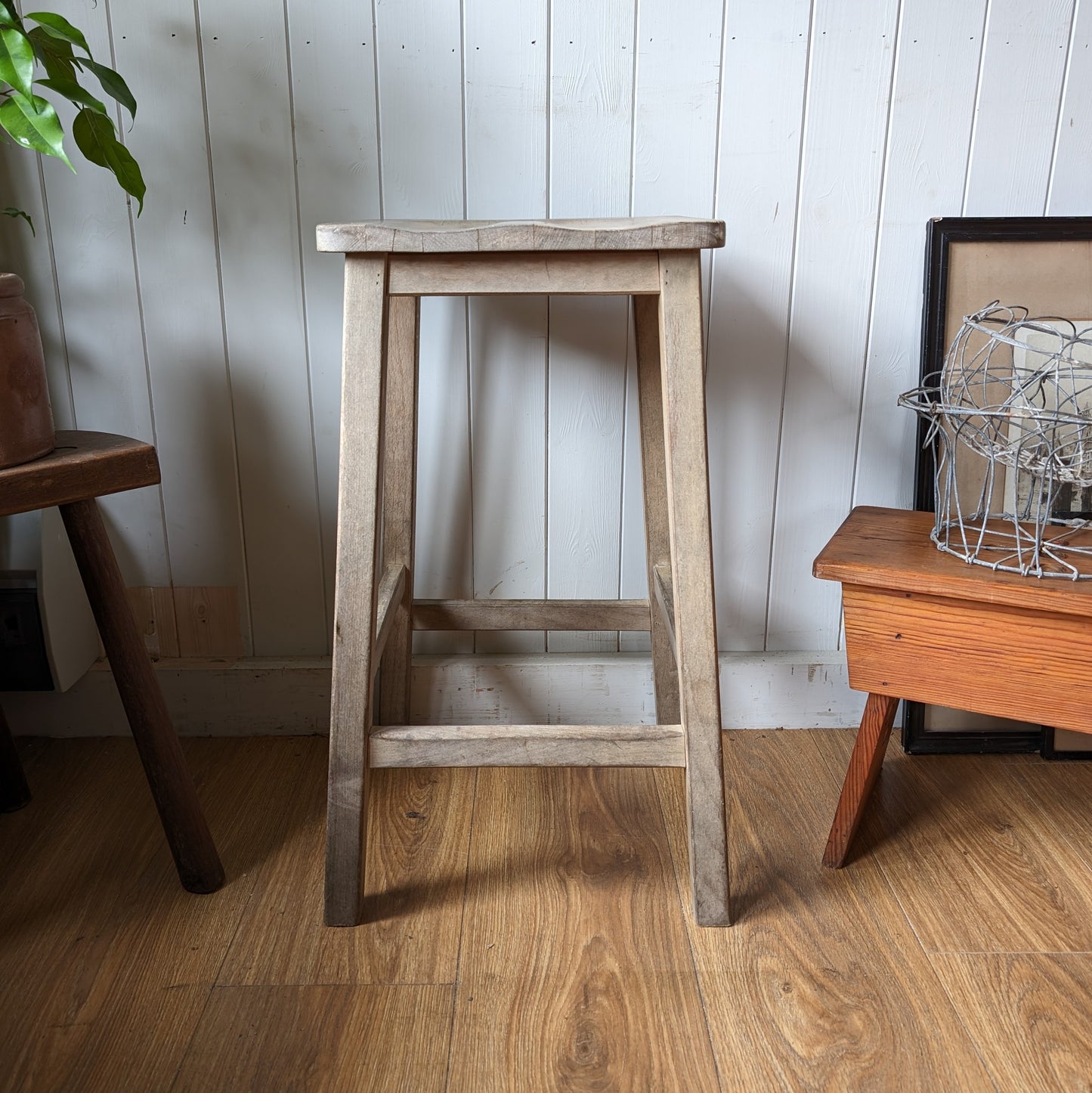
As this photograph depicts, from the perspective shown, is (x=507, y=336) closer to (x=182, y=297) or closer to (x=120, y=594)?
(x=182, y=297)

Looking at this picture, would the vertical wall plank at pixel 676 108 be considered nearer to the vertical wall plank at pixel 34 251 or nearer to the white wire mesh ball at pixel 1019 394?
the white wire mesh ball at pixel 1019 394

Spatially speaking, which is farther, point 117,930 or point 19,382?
point 117,930

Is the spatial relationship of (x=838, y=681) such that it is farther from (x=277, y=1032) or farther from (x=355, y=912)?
(x=277, y=1032)

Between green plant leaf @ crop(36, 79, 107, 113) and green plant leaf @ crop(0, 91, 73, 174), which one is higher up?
green plant leaf @ crop(36, 79, 107, 113)

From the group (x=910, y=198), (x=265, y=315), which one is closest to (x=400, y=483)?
(x=265, y=315)

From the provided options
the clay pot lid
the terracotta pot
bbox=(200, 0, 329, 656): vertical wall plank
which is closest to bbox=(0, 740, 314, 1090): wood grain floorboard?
bbox=(200, 0, 329, 656): vertical wall plank

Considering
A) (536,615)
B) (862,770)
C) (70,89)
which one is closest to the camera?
(70,89)

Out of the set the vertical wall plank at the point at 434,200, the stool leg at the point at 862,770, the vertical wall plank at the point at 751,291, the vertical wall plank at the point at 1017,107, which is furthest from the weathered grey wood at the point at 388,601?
the vertical wall plank at the point at 1017,107

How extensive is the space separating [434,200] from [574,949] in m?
0.95

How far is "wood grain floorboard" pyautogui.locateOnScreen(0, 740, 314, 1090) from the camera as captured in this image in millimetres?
924

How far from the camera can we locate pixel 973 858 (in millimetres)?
1206

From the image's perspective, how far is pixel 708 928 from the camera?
3.57 feet

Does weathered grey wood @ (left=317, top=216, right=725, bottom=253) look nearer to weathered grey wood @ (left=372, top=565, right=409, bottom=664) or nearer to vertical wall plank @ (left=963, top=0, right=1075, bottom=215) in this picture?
weathered grey wood @ (left=372, top=565, right=409, bottom=664)

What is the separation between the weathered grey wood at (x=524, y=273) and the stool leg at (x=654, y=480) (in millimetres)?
256
